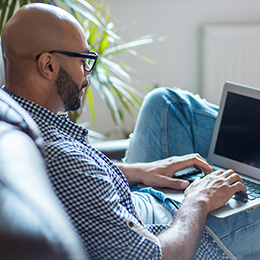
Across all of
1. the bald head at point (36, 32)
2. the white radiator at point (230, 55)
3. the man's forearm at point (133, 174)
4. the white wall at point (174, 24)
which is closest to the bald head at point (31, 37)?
the bald head at point (36, 32)

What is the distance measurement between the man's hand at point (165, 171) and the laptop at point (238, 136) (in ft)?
0.10

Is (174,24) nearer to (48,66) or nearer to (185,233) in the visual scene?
(48,66)

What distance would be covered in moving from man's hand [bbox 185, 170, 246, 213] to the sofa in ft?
2.23

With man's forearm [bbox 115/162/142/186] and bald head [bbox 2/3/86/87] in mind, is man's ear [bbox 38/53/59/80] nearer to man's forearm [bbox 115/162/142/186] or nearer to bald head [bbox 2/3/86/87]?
bald head [bbox 2/3/86/87]

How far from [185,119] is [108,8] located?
4.39 feet

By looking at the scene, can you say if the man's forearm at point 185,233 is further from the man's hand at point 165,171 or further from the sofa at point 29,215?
the sofa at point 29,215

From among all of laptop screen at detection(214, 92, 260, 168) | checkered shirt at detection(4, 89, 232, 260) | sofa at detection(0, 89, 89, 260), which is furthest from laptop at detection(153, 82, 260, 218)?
sofa at detection(0, 89, 89, 260)

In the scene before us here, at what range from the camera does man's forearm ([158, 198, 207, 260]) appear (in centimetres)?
94

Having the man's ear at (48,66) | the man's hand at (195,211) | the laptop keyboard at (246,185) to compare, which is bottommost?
the laptop keyboard at (246,185)

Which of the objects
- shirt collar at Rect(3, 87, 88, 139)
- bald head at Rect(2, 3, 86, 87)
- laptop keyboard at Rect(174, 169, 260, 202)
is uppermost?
bald head at Rect(2, 3, 86, 87)

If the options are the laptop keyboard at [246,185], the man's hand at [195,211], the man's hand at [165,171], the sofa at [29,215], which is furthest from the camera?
the man's hand at [165,171]

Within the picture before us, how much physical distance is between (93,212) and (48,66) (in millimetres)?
385

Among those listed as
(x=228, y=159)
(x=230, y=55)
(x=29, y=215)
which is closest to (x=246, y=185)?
(x=228, y=159)

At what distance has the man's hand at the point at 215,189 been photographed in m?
1.11
